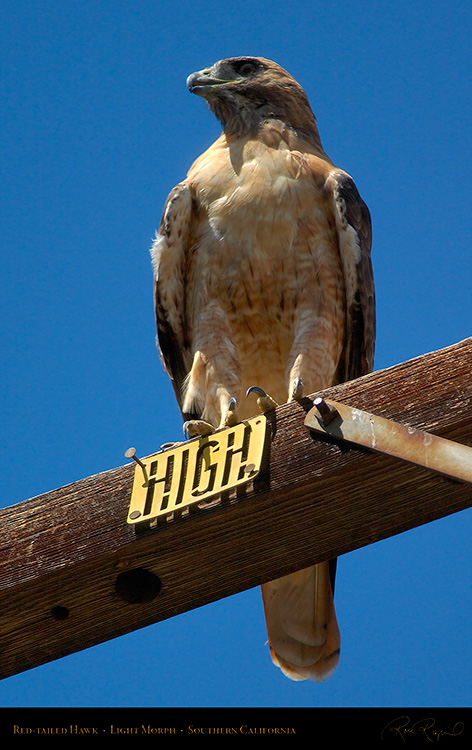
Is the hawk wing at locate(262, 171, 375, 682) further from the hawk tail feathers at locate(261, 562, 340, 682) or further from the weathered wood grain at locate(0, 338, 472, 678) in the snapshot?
the weathered wood grain at locate(0, 338, 472, 678)

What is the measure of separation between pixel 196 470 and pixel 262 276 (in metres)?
2.45

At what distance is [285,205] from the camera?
5199 millimetres

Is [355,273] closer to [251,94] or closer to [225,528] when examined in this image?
[251,94]

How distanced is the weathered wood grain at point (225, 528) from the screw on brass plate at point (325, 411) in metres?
0.06

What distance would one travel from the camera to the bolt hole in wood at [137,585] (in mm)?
2928

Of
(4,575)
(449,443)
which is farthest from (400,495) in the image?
(4,575)

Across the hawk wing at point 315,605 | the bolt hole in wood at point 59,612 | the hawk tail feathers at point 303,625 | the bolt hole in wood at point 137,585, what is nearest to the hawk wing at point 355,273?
the hawk wing at point 315,605

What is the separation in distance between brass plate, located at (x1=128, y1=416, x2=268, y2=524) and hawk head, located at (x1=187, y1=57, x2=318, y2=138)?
3313mm

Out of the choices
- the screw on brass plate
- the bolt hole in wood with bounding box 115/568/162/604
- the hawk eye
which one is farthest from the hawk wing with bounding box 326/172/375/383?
the bolt hole in wood with bounding box 115/568/162/604

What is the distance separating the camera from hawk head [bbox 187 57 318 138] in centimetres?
593

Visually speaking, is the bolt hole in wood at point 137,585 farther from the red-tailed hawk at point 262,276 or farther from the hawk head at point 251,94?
the hawk head at point 251,94

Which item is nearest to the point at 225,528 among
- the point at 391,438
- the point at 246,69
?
the point at 391,438

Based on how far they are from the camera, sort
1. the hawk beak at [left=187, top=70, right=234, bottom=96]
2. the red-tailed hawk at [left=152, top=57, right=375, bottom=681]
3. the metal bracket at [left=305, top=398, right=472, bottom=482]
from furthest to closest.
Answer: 1. the hawk beak at [left=187, top=70, right=234, bottom=96]
2. the red-tailed hawk at [left=152, top=57, right=375, bottom=681]
3. the metal bracket at [left=305, top=398, right=472, bottom=482]

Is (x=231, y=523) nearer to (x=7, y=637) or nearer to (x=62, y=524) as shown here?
(x=62, y=524)
